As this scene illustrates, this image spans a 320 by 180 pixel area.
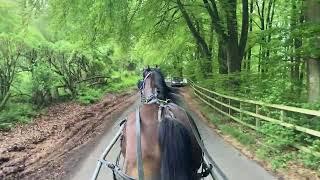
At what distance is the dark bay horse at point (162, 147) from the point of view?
12.6 ft

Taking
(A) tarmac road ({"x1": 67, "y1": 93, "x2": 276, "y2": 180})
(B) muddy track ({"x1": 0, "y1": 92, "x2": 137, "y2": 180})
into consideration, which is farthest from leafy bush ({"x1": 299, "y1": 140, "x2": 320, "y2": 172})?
(B) muddy track ({"x1": 0, "y1": 92, "x2": 137, "y2": 180})

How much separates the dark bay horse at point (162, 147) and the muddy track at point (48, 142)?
17.3 ft

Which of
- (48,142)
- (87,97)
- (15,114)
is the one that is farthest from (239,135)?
(87,97)

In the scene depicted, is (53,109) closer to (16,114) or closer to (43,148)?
(16,114)

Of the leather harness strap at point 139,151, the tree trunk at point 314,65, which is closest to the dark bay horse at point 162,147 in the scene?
the leather harness strap at point 139,151

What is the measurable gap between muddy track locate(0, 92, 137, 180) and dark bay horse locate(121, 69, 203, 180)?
5279 mm

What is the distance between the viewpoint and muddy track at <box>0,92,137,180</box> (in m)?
9.65

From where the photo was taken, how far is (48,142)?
13.2 m

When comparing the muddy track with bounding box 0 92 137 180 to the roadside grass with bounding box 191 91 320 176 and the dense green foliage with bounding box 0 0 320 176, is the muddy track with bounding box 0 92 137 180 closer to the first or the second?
the dense green foliage with bounding box 0 0 320 176

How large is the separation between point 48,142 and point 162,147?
9.97 meters

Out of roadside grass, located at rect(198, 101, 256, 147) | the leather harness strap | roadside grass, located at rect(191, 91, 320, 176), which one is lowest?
roadside grass, located at rect(198, 101, 256, 147)

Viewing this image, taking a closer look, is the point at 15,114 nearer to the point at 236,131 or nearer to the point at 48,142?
the point at 48,142

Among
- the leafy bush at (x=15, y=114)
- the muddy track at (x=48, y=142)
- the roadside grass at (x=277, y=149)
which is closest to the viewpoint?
the roadside grass at (x=277, y=149)

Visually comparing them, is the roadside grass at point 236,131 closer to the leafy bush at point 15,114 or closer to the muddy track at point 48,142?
the muddy track at point 48,142
